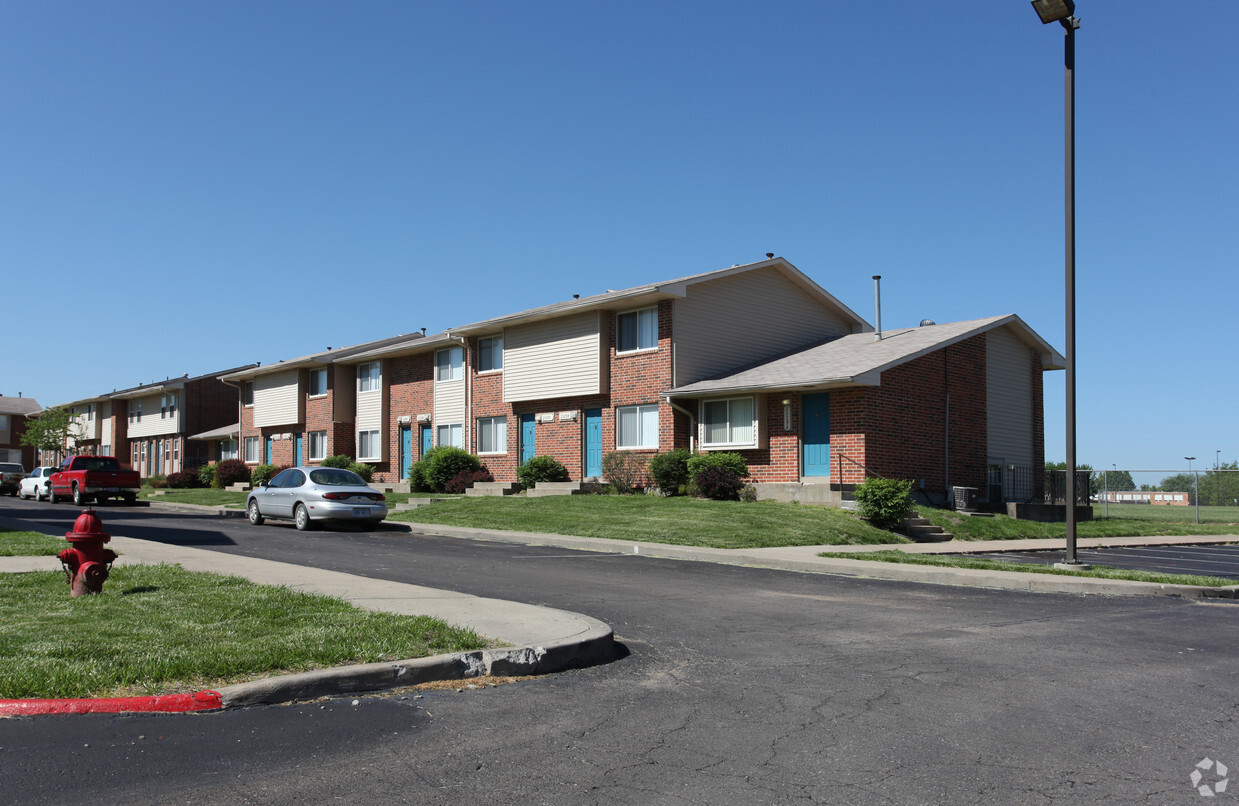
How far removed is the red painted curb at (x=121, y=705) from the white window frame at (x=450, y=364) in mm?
30127

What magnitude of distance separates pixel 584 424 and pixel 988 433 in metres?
11.9

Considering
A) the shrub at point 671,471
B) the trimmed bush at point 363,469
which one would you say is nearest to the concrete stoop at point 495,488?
the shrub at point 671,471

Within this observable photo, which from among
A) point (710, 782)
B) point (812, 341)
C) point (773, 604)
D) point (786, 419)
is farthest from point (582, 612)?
point (812, 341)

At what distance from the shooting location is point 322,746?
5113 millimetres

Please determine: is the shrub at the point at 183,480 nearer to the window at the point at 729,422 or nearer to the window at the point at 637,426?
the window at the point at 637,426

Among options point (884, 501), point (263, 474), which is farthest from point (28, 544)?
point (263, 474)

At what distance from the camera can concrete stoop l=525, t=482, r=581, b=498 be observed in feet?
92.8

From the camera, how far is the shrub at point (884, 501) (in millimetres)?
20703

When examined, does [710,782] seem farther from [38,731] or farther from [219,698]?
[38,731]

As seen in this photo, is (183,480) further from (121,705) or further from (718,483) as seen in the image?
(121,705)

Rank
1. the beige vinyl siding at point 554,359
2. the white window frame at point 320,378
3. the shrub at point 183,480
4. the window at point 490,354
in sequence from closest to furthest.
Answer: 1. the beige vinyl siding at point 554,359
2. the window at point 490,354
3. the white window frame at point 320,378
4. the shrub at point 183,480

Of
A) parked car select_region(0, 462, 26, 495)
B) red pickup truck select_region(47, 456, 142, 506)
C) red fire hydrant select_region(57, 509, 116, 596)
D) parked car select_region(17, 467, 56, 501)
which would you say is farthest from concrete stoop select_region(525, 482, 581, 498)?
parked car select_region(0, 462, 26, 495)

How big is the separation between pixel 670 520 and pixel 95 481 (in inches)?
940

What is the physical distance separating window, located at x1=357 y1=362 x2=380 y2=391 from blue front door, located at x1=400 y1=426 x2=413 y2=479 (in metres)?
2.59
